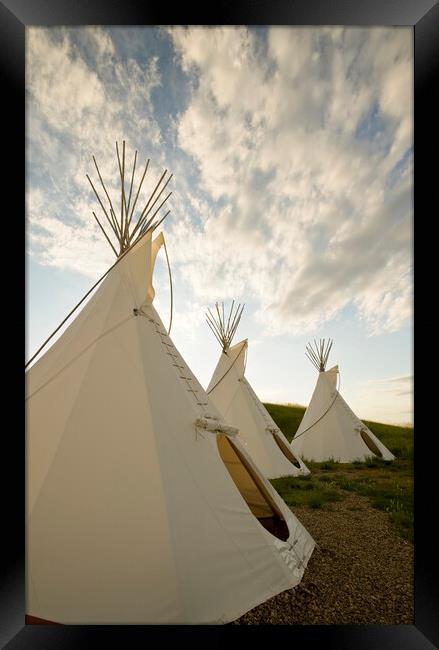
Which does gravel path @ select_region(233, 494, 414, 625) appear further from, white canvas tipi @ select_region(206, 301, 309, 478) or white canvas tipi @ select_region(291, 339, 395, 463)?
→ white canvas tipi @ select_region(291, 339, 395, 463)

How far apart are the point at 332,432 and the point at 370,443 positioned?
1.23 meters

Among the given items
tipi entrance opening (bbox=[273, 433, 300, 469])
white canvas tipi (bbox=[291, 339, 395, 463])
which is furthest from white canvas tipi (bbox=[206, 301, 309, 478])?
white canvas tipi (bbox=[291, 339, 395, 463])

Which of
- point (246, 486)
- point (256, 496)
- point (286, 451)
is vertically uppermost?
point (286, 451)

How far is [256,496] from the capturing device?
13.0 ft

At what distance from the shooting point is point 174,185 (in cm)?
331

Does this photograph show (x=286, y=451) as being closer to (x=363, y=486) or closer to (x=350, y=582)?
(x=363, y=486)

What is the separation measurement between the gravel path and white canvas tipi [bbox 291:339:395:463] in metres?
4.20

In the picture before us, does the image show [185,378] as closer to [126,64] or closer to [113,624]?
[113,624]

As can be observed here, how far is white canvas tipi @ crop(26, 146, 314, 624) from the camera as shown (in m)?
1.85

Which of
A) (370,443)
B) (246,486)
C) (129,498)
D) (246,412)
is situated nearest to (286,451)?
(246,412)

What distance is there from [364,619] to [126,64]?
474cm

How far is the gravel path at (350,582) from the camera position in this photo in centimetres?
222
